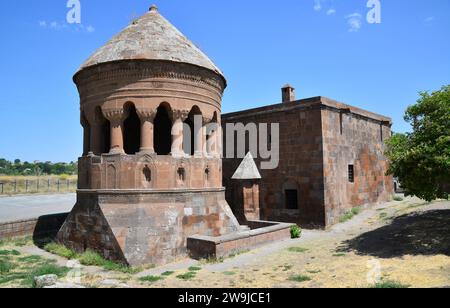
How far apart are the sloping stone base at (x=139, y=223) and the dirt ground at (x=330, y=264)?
67 cm

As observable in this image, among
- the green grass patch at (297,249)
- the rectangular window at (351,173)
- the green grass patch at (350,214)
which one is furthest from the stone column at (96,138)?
the rectangular window at (351,173)

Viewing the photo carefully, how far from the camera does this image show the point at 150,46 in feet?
37.7

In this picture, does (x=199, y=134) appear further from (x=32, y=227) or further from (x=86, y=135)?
(x=32, y=227)

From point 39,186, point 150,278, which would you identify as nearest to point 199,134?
point 150,278

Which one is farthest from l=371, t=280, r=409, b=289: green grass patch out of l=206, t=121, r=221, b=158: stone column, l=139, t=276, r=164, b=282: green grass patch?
l=206, t=121, r=221, b=158: stone column

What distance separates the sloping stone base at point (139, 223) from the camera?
10305 millimetres

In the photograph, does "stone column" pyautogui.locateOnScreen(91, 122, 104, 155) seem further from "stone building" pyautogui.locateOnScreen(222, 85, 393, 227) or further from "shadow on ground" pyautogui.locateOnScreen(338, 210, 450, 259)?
"shadow on ground" pyautogui.locateOnScreen(338, 210, 450, 259)

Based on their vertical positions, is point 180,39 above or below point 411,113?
above

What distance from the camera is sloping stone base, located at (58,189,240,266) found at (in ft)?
33.8

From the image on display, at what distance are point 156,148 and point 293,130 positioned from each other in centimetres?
651

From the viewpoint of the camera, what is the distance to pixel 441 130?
9.75m
